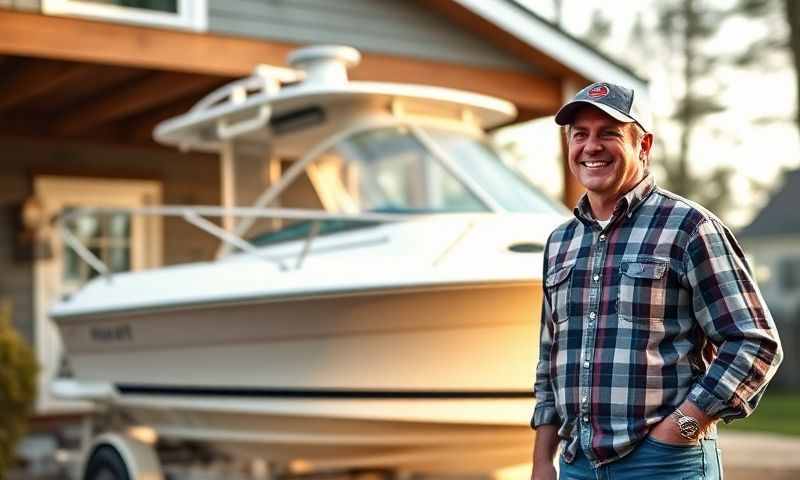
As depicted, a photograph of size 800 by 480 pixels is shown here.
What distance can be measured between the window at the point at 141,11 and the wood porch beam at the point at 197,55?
59mm

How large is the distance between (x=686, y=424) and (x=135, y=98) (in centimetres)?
672

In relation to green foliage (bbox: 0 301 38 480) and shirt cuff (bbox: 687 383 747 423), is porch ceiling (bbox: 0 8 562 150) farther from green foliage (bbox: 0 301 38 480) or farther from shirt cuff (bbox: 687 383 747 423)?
shirt cuff (bbox: 687 383 747 423)

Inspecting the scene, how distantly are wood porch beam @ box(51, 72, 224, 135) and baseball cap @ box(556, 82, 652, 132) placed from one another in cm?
557

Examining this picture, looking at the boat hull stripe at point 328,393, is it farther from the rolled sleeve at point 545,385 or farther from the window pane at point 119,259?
the window pane at point 119,259

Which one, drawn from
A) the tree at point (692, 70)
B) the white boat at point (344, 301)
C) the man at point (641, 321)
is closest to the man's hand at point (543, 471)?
the man at point (641, 321)

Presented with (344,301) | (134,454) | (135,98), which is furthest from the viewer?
(135,98)

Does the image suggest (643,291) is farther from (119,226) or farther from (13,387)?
(119,226)

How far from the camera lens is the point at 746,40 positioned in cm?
2094

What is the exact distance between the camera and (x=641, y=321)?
8.32 ft

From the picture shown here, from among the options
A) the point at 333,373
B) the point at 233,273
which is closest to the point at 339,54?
the point at 233,273

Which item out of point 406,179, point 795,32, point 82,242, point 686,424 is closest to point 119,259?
point 82,242

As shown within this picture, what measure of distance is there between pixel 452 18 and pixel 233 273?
3.77 m

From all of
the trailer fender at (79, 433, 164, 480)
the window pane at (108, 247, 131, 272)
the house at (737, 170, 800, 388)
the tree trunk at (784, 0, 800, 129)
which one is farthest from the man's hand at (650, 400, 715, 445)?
the house at (737, 170, 800, 388)

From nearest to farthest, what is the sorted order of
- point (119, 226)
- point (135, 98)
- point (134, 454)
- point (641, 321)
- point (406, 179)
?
point (641, 321)
point (406, 179)
point (134, 454)
point (135, 98)
point (119, 226)
